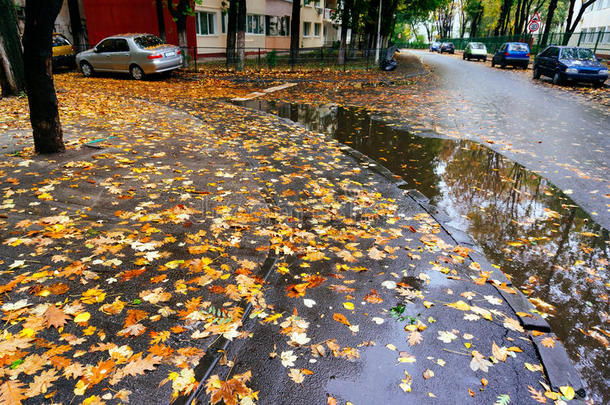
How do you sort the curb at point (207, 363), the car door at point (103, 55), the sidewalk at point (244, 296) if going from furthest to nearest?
the car door at point (103, 55)
the sidewalk at point (244, 296)
the curb at point (207, 363)

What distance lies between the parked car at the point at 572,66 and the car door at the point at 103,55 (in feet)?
72.6

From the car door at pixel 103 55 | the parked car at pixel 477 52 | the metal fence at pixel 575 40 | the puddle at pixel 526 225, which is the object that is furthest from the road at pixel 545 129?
the parked car at pixel 477 52

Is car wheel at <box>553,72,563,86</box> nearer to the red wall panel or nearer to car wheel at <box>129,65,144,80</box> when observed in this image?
car wheel at <box>129,65,144,80</box>

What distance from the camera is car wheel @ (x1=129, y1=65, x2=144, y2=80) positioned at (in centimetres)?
1783

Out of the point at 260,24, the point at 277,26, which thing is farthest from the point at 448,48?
the point at 260,24

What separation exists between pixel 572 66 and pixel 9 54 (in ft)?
76.4

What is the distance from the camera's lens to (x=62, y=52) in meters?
20.5

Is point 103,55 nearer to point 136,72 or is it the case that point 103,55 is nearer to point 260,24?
point 136,72

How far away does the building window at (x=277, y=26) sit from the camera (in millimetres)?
34000

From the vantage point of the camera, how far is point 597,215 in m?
5.16

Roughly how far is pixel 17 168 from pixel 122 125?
3.45 m

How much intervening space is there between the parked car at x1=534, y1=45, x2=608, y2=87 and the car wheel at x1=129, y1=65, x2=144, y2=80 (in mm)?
20607

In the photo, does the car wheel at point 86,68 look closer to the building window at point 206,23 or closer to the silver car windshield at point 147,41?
the silver car windshield at point 147,41

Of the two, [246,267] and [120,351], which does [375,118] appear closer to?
[246,267]
